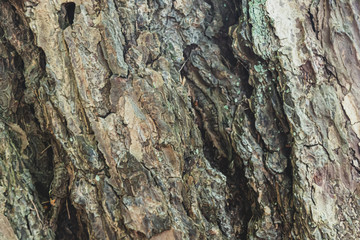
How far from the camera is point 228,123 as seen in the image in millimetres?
2545

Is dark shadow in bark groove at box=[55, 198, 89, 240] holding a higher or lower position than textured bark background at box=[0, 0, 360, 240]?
lower

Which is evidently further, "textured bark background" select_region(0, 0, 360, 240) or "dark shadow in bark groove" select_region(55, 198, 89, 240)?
"dark shadow in bark groove" select_region(55, 198, 89, 240)

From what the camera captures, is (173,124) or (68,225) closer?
(173,124)

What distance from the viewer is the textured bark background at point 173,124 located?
2.26 m

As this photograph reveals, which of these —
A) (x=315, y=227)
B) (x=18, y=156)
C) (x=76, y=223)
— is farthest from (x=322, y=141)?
(x=18, y=156)

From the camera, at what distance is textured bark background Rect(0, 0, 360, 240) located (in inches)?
89.0

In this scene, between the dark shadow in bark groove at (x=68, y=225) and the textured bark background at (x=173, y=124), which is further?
the dark shadow in bark groove at (x=68, y=225)

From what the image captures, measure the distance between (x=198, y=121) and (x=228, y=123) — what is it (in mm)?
220

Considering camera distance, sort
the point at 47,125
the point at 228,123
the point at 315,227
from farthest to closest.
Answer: the point at 228,123 < the point at 47,125 < the point at 315,227

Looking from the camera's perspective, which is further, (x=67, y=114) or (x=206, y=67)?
(x=206, y=67)

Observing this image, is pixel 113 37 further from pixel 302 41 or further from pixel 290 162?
pixel 290 162

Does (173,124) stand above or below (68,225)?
above

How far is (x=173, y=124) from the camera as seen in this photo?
236cm

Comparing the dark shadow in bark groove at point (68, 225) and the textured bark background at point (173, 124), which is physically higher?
the textured bark background at point (173, 124)
